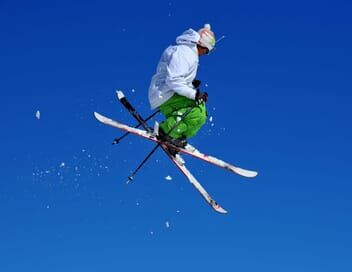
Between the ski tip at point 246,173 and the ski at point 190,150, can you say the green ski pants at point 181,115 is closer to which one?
the ski at point 190,150

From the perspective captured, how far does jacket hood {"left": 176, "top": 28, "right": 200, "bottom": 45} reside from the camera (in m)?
8.89

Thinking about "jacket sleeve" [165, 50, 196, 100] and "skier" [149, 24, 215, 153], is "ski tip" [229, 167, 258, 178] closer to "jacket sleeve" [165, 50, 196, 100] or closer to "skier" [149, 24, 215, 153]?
"skier" [149, 24, 215, 153]

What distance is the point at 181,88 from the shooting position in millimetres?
8750

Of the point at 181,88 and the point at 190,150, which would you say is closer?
the point at 181,88

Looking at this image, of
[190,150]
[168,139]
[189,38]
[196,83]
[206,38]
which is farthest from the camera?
[190,150]

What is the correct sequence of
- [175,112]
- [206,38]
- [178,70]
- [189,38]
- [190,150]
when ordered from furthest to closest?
[190,150] < [175,112] < [206,38] < [189,38] < [178,70]

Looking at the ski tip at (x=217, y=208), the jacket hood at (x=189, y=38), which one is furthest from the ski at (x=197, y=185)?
the jacket hood at (x=189, y=38)

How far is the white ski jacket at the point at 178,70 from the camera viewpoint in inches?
342

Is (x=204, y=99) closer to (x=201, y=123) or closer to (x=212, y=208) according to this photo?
(x=201, y=123)

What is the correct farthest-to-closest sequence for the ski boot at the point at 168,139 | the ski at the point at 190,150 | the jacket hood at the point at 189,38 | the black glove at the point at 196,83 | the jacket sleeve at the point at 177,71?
the ski at the point at 190,150, the ski boot at the point at 168,139, the black glove at the point at 196,83, the jacket hood at the point at 189,38, the jacket sleeve at the point at 177,71

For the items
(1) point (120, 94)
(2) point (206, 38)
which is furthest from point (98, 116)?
(2) point (206, 38)

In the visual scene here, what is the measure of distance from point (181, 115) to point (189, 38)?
1.21 metres

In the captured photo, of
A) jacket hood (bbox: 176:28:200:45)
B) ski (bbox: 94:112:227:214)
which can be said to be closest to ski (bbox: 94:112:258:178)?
ski (bbox: 94:112:227:214)

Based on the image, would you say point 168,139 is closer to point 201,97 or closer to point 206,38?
point 201,97
